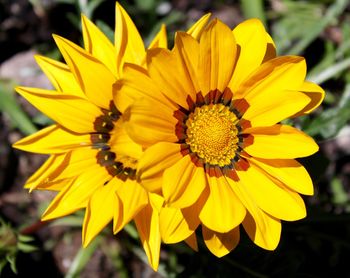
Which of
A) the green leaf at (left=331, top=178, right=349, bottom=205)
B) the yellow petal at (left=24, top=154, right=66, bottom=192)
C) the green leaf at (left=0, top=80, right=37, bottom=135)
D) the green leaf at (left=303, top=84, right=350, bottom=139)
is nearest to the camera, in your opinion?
the yellow petal at (left=24, top=154, right=66, bottom=192)

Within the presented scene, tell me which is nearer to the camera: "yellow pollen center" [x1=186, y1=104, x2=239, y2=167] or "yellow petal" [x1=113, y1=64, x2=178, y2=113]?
"yellow petal" [x1=113, y1=64, x2=178, y2=113]

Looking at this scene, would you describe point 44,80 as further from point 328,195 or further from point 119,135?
point 328,195

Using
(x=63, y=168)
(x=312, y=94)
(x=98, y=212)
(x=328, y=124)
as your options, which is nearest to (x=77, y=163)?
(x=63, y=168)

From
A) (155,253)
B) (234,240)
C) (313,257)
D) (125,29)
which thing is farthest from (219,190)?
(313,257)

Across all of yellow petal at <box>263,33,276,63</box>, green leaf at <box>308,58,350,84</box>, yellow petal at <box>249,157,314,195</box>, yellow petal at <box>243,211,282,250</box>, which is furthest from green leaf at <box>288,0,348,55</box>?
yellow petal at <box>243,211,282,250</box>

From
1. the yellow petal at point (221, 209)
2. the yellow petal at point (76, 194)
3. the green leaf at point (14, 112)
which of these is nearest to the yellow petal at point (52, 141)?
the yellow petal at point (76, 194)

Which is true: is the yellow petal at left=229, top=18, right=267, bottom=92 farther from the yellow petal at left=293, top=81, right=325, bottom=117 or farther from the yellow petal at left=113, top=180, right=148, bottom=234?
the yellow petal at left=113, top=180, right=148, bottom=234

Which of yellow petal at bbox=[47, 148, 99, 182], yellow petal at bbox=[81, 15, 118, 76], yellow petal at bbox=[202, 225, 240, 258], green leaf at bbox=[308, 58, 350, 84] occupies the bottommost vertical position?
green leaf at bbox=[308, 58, 350, 84]
